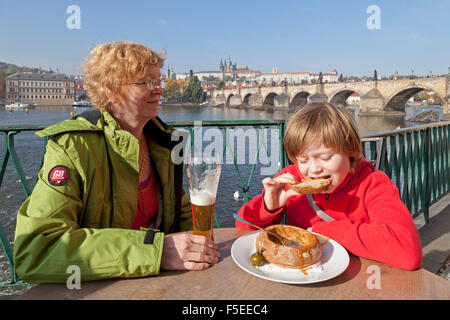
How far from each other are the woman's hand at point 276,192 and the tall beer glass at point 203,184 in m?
0.26

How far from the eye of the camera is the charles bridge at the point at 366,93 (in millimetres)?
30062

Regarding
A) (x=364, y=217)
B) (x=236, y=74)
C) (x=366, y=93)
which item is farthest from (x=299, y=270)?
(x=236, y=74)

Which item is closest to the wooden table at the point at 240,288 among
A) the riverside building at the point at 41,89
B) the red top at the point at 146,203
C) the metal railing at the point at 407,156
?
the red top at the point at 146,203

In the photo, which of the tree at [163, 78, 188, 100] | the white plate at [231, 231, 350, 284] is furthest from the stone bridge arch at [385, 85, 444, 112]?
the tree at [163, 78, 188, 100]

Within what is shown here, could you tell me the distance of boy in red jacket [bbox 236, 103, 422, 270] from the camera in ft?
3.57

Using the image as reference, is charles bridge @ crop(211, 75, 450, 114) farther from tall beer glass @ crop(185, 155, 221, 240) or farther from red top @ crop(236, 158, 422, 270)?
tall beer glass @ crop(185, 155, 221, 240)

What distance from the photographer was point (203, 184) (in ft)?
3.55

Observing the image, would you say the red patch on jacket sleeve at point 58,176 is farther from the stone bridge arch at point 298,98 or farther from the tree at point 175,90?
the tree at point 175,90

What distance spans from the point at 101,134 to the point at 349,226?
3.13 ft

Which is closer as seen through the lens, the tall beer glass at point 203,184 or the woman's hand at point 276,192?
the tall beer glass at point 203,184

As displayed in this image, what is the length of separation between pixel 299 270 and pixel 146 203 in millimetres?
842
